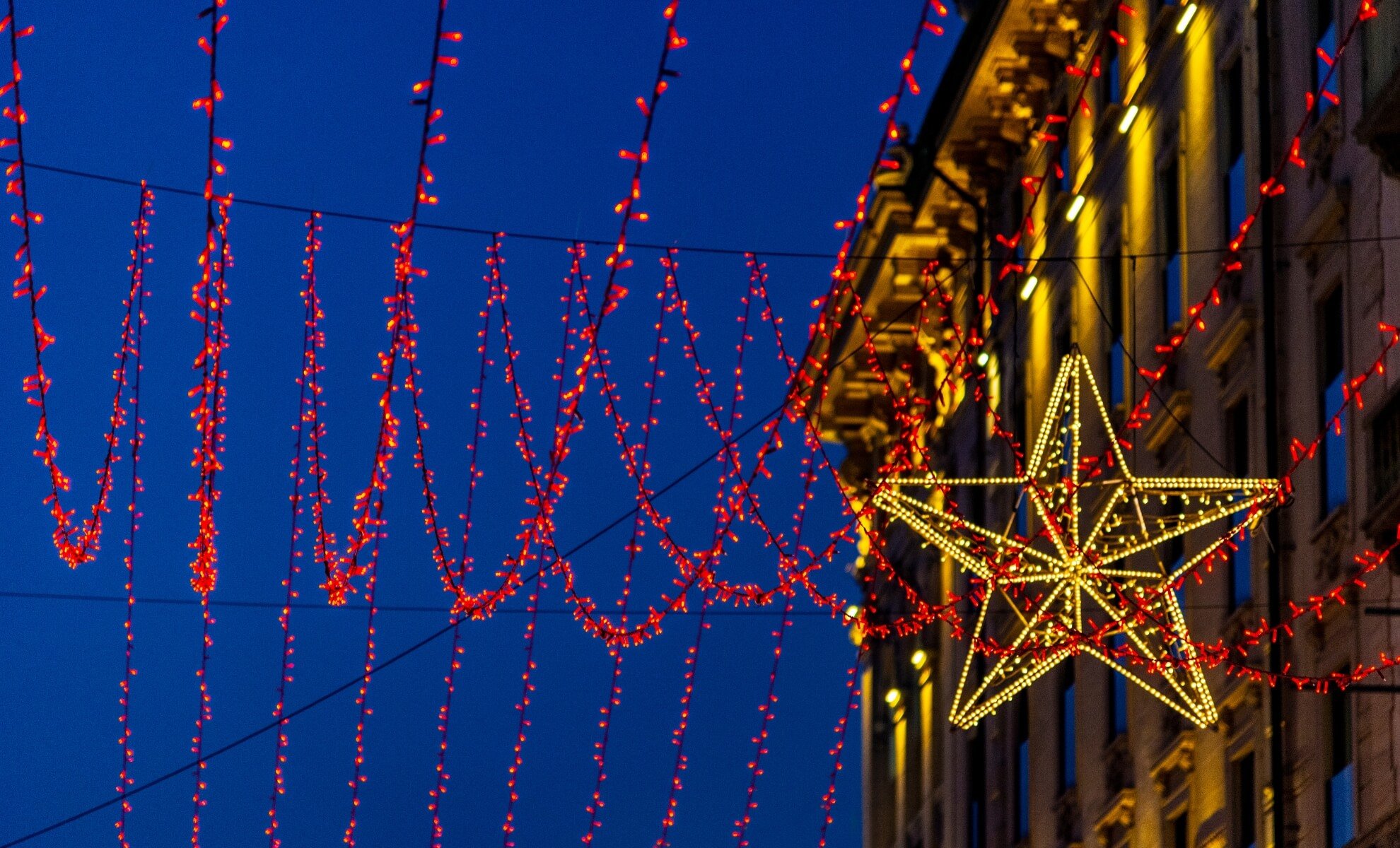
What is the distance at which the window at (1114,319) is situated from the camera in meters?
29.2

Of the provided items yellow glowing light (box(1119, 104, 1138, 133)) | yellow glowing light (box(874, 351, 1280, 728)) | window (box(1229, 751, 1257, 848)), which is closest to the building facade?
window (box(1229, 751, 1257, 848))

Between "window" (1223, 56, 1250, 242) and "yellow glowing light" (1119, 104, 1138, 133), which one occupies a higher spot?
"yellow glowing light" (1119, 104, 1138, 133)

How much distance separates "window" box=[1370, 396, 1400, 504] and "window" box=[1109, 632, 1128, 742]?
8.15 metres

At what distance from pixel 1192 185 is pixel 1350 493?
20.9 ft

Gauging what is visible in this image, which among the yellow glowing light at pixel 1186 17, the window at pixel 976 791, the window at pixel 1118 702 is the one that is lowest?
the window at pixel 976 791

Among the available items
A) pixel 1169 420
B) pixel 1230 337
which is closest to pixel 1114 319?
pixel 1169 420

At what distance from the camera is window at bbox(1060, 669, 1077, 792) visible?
101 feet

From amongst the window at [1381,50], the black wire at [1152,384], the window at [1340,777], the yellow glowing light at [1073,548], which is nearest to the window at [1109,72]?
the black wire at [1152,384]

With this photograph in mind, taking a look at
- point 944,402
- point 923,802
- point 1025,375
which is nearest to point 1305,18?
point 1025,375

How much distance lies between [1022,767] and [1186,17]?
1050 centimetres

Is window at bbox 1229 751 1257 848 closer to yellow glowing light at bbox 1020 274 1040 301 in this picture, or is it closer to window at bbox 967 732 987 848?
yellow glowing light at bbox 1020 274 1040 301

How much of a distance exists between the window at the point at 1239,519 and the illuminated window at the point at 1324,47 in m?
3.22

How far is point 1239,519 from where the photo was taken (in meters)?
24.6

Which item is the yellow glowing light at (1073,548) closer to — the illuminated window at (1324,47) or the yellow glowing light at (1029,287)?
the illuminated window at (1324,47)
